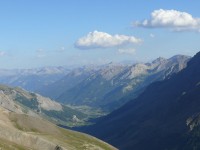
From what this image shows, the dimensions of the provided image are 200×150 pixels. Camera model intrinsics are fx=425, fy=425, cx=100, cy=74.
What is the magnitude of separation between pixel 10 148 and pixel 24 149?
463 inches

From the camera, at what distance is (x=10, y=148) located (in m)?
185

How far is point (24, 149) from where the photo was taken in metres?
196
